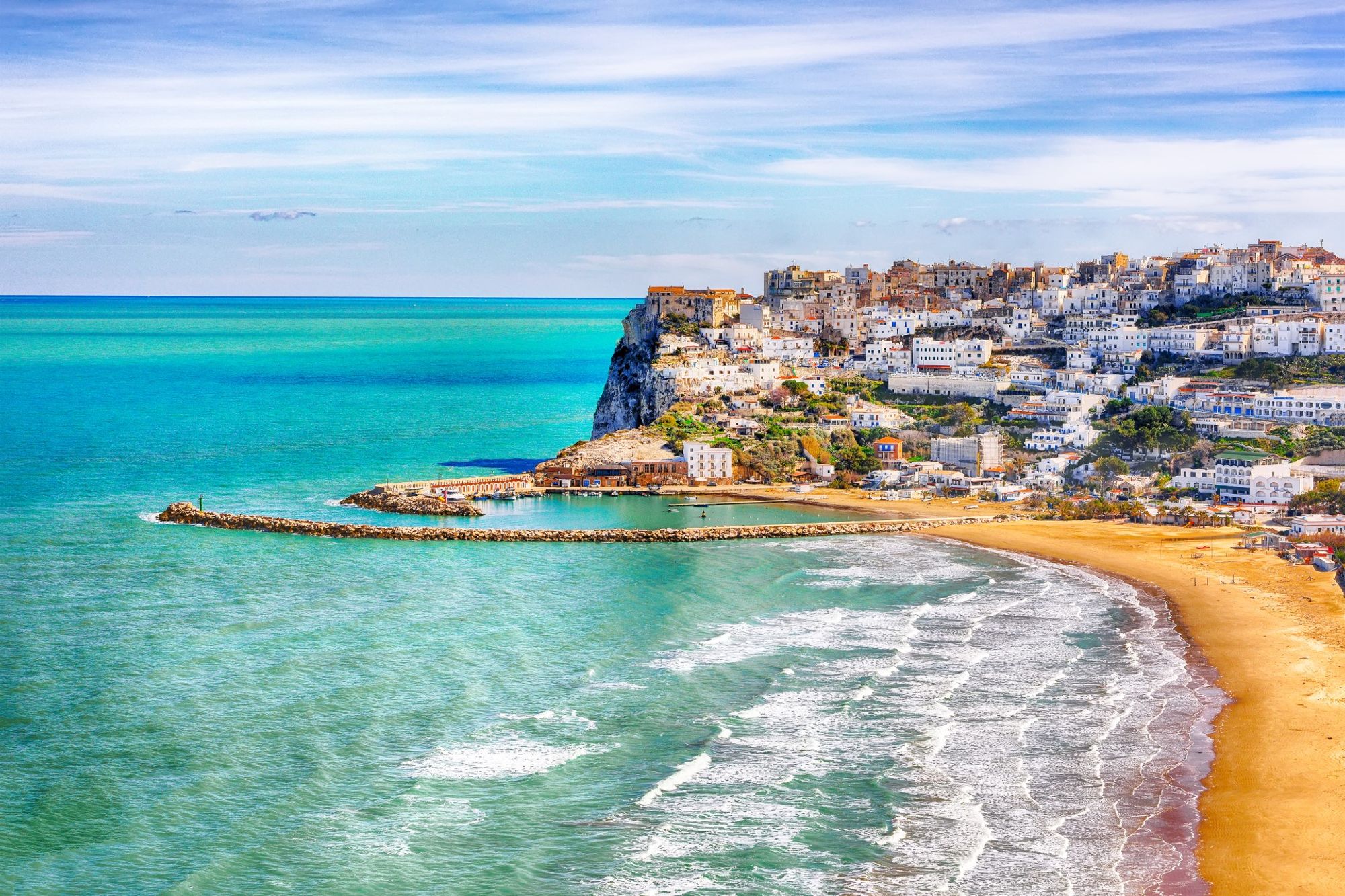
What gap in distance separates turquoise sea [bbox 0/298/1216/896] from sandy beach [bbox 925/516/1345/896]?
34.6 inches

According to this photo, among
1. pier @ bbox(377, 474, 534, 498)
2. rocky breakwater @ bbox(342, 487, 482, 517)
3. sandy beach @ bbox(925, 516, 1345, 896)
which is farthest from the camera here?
pier @ bbox(377, 474, 534, 498)

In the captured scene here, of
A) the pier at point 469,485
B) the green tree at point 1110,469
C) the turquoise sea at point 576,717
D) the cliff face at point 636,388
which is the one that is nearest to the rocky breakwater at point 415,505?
the pier at point 469,485

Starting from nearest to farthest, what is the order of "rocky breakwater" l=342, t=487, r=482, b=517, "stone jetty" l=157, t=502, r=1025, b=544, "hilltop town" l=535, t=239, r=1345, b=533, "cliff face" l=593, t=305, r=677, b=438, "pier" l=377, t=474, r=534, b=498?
1. "stone jetty" l=157, t=502, r=1025, b=544
2. "rocky breakwater" l=342, t=487, r=482, b=517
3. "pier" l=377, t=474, r=534, b=498
4. "hilltop town" l=535, t=239, r=1345, b=533
5. "cliff face" l=593, t=305, r=677, b=438

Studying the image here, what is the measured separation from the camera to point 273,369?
146m

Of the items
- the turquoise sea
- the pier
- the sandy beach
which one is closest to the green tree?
the sandy beach

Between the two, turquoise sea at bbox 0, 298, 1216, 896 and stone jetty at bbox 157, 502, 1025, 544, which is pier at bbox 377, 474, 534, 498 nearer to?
turquoise sea at bbox 0, 298, 1216, 896

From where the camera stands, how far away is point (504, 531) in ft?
178

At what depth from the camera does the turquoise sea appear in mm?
23328

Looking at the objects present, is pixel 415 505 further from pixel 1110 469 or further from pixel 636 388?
pixel 1110 469

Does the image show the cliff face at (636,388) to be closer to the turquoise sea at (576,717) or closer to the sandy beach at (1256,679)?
the turquoise sea at (576,717)

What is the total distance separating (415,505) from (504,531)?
6735 mm

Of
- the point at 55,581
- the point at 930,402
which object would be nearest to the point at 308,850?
the point at 55,581

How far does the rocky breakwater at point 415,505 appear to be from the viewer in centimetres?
5900

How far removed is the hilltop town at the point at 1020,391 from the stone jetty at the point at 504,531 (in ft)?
35.8
